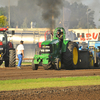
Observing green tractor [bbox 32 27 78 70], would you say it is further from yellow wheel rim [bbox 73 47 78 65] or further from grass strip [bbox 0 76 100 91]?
grass strip [bbox 0 76 100 91]

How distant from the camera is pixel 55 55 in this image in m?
17.2

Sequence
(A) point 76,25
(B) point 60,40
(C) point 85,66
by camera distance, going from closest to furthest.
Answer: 1. (B) point 60,40
2. (C) point 85,66
3. (A) point 76,25

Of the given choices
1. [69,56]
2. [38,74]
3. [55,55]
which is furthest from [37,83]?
[69,56]

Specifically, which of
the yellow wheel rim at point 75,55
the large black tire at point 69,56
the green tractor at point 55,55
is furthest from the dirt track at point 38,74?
the yellow wheel rim at point 75,55

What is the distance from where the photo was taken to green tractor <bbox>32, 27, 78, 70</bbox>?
16.6m

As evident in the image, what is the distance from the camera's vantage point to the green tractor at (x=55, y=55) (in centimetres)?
1661

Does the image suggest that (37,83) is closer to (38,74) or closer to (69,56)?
(38,74)

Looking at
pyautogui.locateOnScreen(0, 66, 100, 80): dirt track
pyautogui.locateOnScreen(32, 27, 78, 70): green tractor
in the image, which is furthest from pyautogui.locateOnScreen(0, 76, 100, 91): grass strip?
pyautogui.locateOnScreen(32, 27, 78, 70): green tractor

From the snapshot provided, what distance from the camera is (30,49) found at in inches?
1688

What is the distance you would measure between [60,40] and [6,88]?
8447mm

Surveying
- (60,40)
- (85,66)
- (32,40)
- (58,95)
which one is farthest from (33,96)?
(32,40)

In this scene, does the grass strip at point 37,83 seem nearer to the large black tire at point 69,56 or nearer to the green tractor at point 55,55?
the green tractor at point 55,55

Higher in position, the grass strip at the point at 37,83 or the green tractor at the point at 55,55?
the green tractor at the point at 55,55

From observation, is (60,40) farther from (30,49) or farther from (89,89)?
(30,49)
